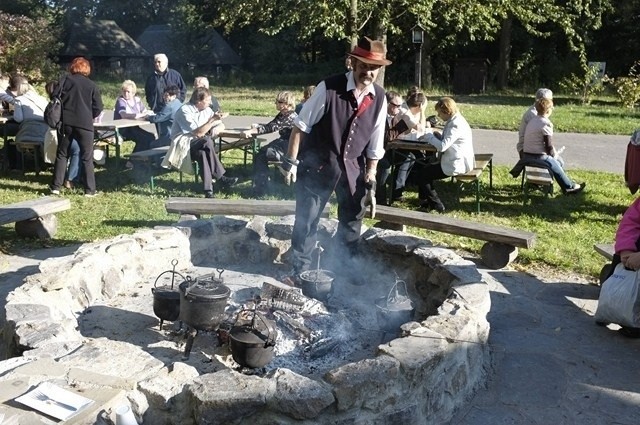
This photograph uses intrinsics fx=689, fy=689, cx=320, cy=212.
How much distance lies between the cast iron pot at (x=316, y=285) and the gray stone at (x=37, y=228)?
315 centimetres

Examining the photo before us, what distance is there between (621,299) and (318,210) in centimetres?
223

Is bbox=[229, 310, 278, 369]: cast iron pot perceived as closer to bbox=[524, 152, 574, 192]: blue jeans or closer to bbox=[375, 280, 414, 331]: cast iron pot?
bbox=[375, 280, 414, 331]: cast iron pot

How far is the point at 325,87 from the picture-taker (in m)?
4.89

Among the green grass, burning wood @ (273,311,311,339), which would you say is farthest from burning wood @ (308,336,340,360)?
the green grass

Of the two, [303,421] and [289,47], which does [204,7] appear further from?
[303,421]

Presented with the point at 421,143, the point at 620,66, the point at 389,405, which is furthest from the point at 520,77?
the point at 389,405

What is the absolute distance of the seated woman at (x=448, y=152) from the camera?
773 centimetres

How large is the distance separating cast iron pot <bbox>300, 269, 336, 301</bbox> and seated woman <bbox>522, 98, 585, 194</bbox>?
4195 millimetres

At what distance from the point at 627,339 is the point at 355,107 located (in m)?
2.50

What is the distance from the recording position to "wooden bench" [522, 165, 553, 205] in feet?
26.0

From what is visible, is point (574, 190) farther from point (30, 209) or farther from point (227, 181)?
point (30, 209)

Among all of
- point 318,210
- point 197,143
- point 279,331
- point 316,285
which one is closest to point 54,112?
point 197,143

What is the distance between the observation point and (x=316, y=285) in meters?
5.04

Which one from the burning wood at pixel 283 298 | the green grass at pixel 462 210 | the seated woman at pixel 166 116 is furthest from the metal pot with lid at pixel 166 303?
the seated woman at pixel 166 116
